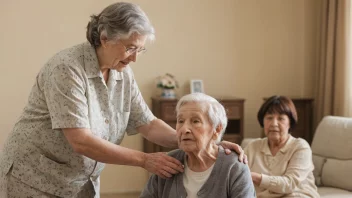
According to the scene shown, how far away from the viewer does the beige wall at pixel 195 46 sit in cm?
486

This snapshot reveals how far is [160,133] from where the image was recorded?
235 centimetres

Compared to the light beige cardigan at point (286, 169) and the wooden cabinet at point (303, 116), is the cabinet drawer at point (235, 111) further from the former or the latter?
the light beige cardigan at point (286, 169)

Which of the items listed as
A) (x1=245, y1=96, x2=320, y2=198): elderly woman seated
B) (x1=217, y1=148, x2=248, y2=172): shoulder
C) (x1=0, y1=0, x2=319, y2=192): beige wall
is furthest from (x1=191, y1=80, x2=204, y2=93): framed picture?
(x1=217, y1=148, x2=248, y2=172): shoulder

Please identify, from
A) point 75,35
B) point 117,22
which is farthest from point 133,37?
point 75,35

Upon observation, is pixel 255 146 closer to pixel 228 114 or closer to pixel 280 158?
pixel 280 158

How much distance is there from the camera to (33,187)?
2.02m

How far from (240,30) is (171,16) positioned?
2.45ft

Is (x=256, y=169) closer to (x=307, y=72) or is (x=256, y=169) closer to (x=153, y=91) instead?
(x=153, y=91)

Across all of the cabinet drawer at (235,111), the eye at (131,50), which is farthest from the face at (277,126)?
the eye at (131,50)

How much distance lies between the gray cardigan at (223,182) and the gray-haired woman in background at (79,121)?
0.22ft

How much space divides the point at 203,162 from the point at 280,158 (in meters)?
Answer: 1.28

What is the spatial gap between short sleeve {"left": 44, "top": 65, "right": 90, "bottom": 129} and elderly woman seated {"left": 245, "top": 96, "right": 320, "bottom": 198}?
4.55 feet

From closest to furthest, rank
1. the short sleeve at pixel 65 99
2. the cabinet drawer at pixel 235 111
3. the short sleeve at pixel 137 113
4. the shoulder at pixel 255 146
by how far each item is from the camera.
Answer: the short sleeve at pixel 65 99 → the short sleeve at pixel 137 113 → the shoulder at pixel 255 146 → the cabinet drawer at pixel 235 111

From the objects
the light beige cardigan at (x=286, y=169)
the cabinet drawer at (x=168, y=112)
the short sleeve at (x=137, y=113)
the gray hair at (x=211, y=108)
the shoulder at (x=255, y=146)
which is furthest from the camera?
the cabinet drawer at (x=168, y=112)
